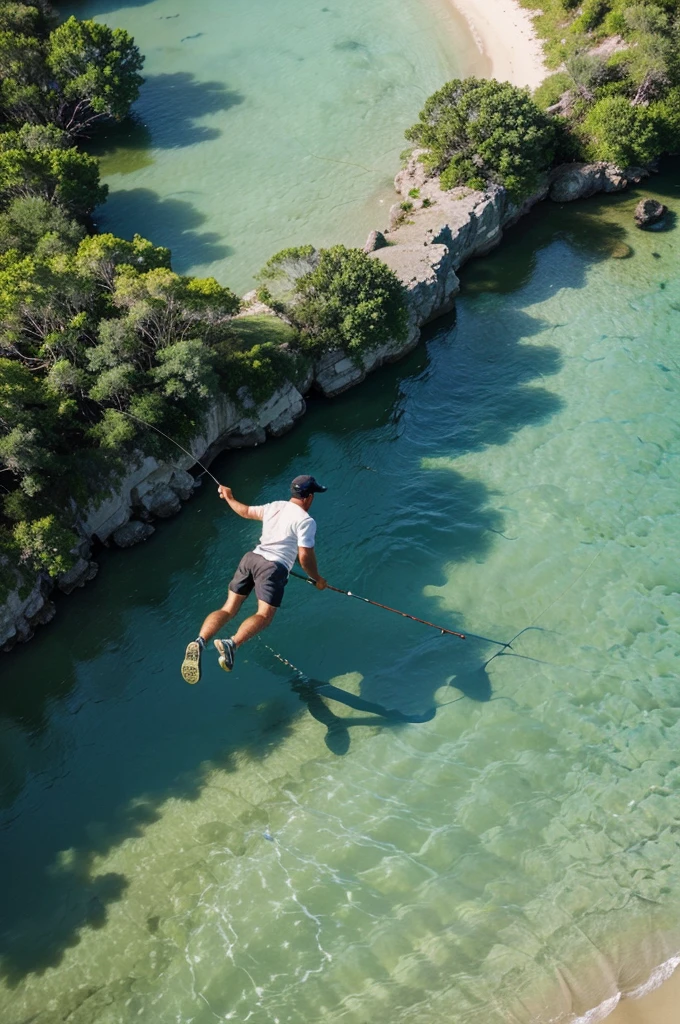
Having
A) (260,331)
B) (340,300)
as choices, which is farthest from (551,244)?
(260,331)

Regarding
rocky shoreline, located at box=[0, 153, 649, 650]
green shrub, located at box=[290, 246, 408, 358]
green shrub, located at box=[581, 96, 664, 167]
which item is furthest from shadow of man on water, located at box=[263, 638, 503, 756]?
green shrub, located at box=[581, 96, 664, 167]

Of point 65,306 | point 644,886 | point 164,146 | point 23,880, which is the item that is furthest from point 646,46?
point 23,880

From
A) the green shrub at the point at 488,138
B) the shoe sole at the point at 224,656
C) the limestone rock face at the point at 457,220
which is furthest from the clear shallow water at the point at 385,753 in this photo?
the green shrub at the point at 488,138

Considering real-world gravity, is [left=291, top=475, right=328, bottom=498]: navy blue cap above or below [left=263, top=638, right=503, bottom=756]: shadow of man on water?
above

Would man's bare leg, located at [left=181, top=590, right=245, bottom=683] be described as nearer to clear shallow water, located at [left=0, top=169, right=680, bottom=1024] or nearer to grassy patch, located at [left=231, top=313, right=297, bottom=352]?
clear shallow water, located at [left=0, top=169, right=680, bottom=1024]

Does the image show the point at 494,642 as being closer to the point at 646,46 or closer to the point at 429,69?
the point at 646,46
